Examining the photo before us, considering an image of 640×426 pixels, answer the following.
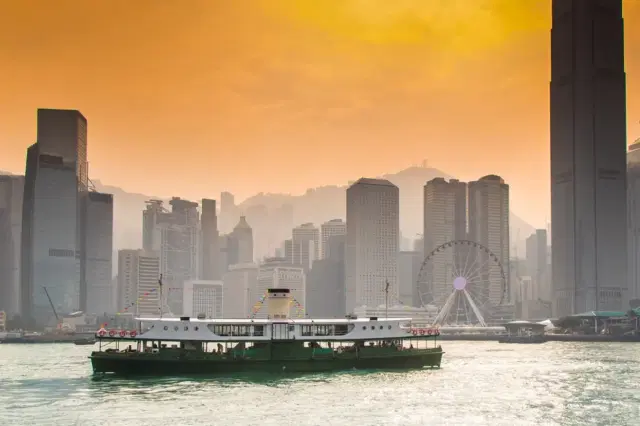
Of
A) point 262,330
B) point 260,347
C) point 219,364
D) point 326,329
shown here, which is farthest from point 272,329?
point 219,364

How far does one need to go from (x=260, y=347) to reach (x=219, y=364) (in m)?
4.32

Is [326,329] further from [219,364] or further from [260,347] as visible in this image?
[219,364]

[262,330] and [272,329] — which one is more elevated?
[272,329]

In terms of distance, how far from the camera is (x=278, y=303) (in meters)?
91.2

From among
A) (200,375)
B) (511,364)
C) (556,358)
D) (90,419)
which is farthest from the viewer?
(556,358)

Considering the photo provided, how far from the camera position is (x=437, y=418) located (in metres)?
61.5

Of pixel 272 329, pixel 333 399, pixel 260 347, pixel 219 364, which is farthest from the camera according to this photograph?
pixel 272 329

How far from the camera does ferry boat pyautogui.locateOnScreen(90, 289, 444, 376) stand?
8450 centimetres

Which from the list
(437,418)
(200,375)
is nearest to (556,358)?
(200,375)

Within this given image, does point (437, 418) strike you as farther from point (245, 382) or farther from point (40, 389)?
point (40, 389)

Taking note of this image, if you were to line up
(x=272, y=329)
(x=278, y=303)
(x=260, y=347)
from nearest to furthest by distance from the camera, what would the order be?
(x=260, y=347) < (x=272, y=329) < (x=278, y=303)

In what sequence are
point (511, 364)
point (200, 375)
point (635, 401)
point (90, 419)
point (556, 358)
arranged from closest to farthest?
point (90, 419), point (635, 401), point (200, 375), point (511, 364), point (556, 358)

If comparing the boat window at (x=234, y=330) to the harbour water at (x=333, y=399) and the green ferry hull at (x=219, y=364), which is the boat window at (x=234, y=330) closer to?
the green ferry hull at (x=219, y=364)

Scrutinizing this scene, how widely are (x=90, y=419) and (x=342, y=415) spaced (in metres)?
17.0
